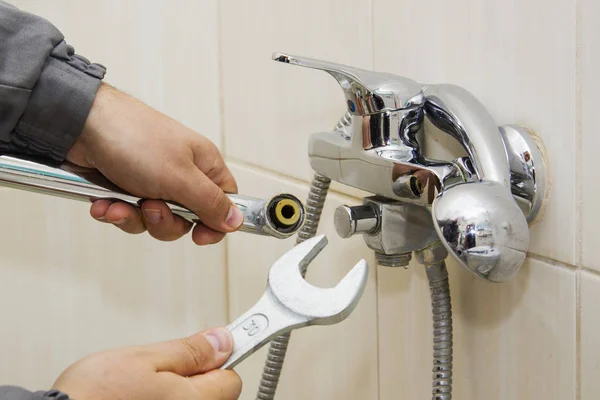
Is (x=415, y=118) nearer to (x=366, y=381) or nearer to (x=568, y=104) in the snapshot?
(x=568, y=104)

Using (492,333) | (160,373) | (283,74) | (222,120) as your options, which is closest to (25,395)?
(160,373)

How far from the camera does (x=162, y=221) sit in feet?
1.90

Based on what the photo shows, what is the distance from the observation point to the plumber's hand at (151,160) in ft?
1.76

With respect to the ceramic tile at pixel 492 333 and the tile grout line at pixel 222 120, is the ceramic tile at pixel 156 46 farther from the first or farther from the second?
the ceramic tile at pixel 492 333

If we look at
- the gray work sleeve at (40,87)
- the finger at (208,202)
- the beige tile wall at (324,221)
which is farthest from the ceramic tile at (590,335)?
the gray work sleeve at (40,87)

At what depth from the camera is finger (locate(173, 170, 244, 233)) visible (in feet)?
1.75

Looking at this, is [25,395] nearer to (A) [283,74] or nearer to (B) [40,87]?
(B) [40,87]

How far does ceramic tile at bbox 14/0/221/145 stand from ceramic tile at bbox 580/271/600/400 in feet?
1.73

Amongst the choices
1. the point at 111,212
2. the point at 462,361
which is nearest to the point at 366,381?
the point at 462,361

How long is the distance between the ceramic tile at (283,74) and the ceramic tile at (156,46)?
3 centimetres

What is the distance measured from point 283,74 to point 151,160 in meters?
0.22

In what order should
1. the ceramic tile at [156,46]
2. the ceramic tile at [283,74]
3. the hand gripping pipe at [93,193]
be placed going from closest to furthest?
the hand gripping pipe at [93,193] → the ceramic tile at [283,74] → the ceramic tile at [156,46]

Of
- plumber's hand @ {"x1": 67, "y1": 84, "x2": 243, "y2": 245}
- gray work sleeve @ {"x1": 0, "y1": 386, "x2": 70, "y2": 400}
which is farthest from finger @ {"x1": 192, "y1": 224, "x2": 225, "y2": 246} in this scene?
gray work sleeve @ {"x1": 0, "y1": 386, "x2": 70, "y2": 400}

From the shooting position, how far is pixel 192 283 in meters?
0.91
